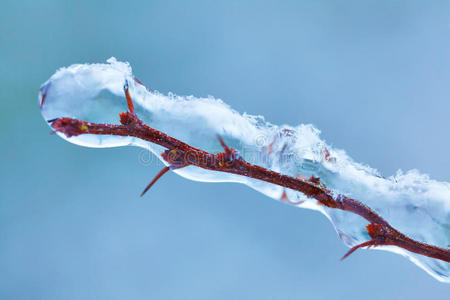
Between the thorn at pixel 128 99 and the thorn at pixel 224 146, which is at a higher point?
the thorn at pixel 224 146

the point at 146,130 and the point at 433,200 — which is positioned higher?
the point at 433,200

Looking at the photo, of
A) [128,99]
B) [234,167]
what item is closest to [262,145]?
[234,167]

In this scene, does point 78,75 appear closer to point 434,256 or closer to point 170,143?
point 170,143

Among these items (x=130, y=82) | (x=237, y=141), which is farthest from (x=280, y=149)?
(x=130, y=82)

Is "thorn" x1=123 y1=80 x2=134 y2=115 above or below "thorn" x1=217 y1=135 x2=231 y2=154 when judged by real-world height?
below
